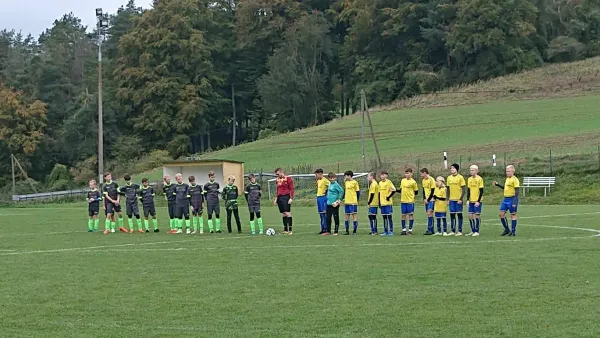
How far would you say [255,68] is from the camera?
338ft

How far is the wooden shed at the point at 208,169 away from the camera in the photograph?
50.7m

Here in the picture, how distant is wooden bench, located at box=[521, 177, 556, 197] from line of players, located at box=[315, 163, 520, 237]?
1950 cm

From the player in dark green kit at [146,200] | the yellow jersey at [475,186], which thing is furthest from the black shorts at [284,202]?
the yellow jersey at [475,186]

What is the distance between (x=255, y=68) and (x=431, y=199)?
8044 cm

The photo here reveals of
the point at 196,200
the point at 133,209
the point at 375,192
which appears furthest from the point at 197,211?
the point at 375,192

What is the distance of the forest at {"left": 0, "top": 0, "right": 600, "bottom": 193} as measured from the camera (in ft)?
297

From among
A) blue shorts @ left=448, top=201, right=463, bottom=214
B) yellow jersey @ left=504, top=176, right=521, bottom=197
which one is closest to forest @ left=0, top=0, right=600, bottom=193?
blue shorts @ left=448, top=201, right=463, bottom=214

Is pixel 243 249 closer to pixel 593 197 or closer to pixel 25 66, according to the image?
pixel 593 197

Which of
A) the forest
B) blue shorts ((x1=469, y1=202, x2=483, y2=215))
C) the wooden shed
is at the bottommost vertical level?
blue shorts ((x1=469, y1=202, x2=483, y2=215))

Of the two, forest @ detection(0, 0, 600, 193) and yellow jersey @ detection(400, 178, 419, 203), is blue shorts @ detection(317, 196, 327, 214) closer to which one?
yellow jersey @ detection(400, 178, 419, 203)

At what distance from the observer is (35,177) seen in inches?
3770

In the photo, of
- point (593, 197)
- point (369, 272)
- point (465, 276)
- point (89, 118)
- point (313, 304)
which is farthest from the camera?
point (89, 118)

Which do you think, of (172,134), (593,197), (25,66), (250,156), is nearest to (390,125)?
(250,156)

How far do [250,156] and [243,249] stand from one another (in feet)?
177
